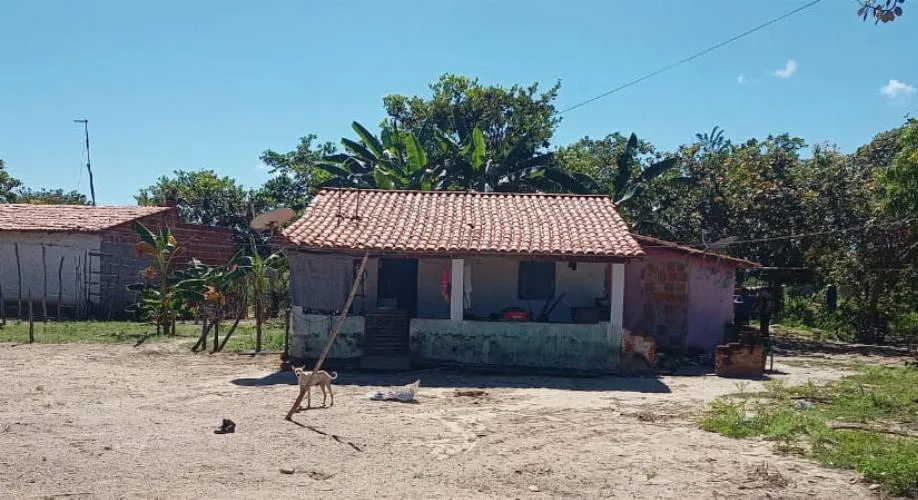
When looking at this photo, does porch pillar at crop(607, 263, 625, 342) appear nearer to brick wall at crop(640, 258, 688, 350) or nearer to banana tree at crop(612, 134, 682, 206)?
brick wall at crop(640, 258, 688, 350)

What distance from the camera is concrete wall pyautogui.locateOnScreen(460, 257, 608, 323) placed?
17.0 metres

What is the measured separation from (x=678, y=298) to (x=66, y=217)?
59.9 feet

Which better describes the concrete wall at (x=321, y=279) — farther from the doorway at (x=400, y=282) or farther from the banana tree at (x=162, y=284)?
the banana tree at (x=162, y=284)

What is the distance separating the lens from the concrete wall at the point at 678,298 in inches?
699

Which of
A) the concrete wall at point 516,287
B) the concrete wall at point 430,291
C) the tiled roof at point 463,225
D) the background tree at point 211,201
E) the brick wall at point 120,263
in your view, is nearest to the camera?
the tiled roof at point 463,225

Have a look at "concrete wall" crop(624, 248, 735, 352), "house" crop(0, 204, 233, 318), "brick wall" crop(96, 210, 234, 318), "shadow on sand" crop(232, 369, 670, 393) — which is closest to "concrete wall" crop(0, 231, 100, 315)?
"house" crop(0, 204, 233, 318)

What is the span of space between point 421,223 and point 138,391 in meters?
6.64

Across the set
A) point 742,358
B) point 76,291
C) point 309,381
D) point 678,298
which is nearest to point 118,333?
point 76,291

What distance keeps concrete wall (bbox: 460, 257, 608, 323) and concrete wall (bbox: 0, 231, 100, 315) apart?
12514 millimetres

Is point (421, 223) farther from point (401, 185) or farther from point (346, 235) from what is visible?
point (401, 185)

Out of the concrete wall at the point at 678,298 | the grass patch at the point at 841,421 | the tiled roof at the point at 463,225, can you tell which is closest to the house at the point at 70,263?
the tiled roof at the point at 463,225

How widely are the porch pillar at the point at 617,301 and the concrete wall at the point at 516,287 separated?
1.79 meters

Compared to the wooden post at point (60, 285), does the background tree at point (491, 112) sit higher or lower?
higher

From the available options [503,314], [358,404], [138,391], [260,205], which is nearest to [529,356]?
[503,314]
